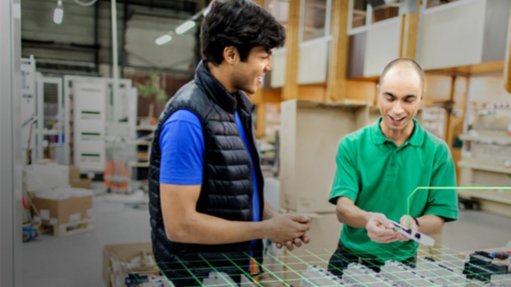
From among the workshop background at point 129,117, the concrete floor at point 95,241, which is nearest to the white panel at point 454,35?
the workshop background at point 129,117

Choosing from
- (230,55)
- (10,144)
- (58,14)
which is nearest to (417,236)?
(230,55)

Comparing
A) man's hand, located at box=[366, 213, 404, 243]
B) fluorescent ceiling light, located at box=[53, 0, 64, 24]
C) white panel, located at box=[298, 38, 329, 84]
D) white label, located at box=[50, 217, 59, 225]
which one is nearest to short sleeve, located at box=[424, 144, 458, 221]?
man's hand, located at box=[366, 213, 404, 243]

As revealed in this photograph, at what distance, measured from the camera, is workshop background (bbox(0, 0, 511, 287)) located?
139 centimetres

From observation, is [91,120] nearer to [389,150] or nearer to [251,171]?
[251,171]

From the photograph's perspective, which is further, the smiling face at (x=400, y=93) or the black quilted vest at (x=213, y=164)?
the smiling face at (x=400, y=93)

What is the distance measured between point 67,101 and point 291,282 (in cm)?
144

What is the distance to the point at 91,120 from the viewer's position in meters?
2.20

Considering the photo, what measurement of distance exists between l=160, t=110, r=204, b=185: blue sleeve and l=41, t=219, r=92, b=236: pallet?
8.47ft

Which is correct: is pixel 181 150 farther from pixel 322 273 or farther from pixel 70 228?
pixel 70 228

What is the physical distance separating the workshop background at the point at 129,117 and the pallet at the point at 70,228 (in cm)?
1

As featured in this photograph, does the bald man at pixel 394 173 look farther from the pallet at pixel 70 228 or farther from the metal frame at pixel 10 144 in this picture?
the pallet at pixel 70 228

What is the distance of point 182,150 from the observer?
3.32 ft

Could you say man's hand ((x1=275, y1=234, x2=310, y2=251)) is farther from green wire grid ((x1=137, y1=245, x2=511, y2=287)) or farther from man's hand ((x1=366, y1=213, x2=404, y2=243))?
man's hand ((x1=366, y1=213, x2=404, y2=243))

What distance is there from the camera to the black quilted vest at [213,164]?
1.08 metres
